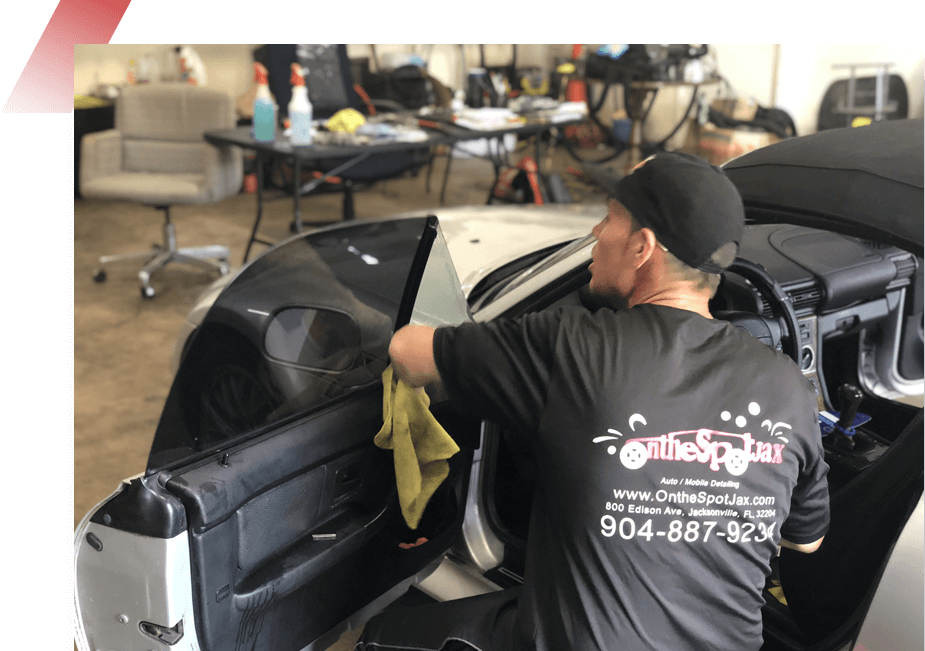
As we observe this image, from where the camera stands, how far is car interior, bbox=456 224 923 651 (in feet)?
4.18

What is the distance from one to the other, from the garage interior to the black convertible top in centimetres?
115

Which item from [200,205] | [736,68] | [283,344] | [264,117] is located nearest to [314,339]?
[283,344]

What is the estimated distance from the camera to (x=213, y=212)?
596 centimetres

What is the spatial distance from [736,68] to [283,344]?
766 cm

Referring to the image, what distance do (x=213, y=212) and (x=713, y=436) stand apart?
17.9 feet

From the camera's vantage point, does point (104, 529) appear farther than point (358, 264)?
No

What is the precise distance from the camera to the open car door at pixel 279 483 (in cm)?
108

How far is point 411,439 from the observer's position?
Result: 51.6 inches

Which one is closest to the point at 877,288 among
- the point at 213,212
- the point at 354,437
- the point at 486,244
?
the point at 486,244

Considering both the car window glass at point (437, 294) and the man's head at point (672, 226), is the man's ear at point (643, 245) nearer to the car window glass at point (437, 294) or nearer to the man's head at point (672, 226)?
the man's head at point (672, 226)

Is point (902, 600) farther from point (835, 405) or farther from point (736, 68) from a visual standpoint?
point (736, 68)

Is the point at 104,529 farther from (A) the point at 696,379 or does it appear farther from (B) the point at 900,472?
(B) the point at 900,472

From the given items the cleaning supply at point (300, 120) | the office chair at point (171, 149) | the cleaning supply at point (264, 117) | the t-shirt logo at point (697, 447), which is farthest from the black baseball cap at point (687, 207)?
the office chair at point (171, 149)

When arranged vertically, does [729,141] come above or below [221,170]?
below
